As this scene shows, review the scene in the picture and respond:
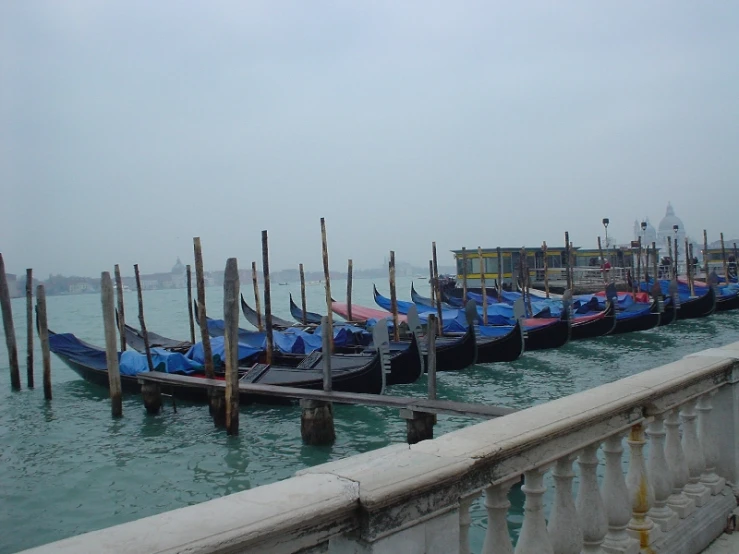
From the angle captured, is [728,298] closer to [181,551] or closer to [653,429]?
[653,429]

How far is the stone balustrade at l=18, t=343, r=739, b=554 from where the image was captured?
1.04 m

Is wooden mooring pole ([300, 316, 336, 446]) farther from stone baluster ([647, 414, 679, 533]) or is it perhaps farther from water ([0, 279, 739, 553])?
stone baluster ([647, 414, 679, 533])

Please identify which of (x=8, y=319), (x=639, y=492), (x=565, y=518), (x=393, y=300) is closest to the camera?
(x=565, y=518)

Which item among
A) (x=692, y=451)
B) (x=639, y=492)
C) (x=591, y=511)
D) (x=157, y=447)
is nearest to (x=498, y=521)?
(x=591, y=511)

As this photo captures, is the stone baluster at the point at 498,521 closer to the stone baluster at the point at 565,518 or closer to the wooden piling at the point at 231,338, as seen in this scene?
the stone baluster at the point at 565,518

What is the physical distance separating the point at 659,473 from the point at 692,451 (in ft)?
0.87

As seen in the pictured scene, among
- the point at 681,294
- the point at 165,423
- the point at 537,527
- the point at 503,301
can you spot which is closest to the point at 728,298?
the point at 681,294

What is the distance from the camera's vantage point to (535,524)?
Result: 1626mm

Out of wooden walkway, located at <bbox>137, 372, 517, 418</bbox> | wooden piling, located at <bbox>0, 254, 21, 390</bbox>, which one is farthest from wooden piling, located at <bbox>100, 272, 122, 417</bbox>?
wooden piling, located at <bbox>0, 254, 21, 390</bbox>

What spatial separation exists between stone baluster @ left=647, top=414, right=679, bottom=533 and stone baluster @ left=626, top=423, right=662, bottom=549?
0.08 metres

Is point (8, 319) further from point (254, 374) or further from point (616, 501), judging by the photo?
point (616, 501)

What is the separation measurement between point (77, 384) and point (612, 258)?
2474 centimetres

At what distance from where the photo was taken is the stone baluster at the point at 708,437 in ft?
7.73

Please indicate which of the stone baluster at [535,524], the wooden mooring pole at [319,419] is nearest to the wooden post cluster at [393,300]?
the wooden mooring pole at [319,419]
